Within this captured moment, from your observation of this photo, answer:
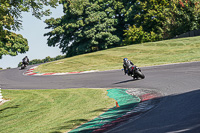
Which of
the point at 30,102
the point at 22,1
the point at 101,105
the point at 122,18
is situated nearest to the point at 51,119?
the point at 101,105

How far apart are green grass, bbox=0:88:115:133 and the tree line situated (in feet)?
120

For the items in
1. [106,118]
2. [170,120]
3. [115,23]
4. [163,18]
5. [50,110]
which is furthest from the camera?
[115,23]

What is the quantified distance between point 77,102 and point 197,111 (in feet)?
21.5

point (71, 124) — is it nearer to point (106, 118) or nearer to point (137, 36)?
point (106, 118)

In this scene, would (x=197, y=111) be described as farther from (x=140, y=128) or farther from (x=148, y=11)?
(x=148, y=11)

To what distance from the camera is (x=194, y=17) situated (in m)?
51.2

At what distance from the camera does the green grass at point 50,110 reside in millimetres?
8883

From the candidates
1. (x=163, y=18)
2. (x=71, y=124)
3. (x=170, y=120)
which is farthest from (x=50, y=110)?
(x=163, y=18)

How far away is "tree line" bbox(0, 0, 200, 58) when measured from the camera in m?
51.9

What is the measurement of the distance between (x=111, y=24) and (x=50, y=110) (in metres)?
48.4

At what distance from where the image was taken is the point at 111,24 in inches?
2306

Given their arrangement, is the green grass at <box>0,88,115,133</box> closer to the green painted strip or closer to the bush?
the green painted strip

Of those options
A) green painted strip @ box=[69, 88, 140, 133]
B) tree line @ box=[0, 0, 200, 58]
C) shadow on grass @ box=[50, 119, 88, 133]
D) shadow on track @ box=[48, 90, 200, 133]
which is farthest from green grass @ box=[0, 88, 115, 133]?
tree line @ box=[0, 0, 200, 58]

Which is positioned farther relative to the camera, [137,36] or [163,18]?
[163,18]
